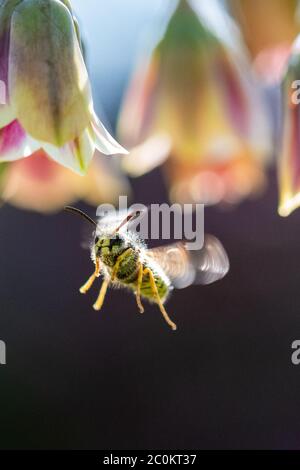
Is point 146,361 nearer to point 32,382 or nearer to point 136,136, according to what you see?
point 32,382

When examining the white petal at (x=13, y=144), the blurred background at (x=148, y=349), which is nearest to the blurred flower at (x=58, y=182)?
the white petal at (x=13, y=144)

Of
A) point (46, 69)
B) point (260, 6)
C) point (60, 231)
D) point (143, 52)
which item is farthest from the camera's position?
point (60, 231)

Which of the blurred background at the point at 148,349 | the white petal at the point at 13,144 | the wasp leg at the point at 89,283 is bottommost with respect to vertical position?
the wasp leg at the point at 89,283

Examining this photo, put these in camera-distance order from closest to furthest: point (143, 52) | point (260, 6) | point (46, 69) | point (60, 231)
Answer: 1. point (46, 69)
2. point (260, 6)
3. point (143, 52)
4. point (60, 231)

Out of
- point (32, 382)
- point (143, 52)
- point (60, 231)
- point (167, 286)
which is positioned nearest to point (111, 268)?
point (167, 286)

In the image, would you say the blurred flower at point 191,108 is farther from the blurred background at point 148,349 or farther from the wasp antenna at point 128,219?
the blurred background at point 148,349

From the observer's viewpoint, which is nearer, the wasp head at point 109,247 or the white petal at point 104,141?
the white petal at point 104,141

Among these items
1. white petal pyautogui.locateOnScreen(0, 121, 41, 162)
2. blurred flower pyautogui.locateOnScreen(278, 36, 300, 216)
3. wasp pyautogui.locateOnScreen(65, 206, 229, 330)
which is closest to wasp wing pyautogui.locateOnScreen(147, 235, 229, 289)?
wasp pyautogui.locateOnScreen(65, 206, 229, 330)

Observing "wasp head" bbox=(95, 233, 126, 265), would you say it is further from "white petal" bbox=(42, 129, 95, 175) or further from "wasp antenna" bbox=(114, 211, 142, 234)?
"white petal" bbox=(42, 129, 95, 175)
